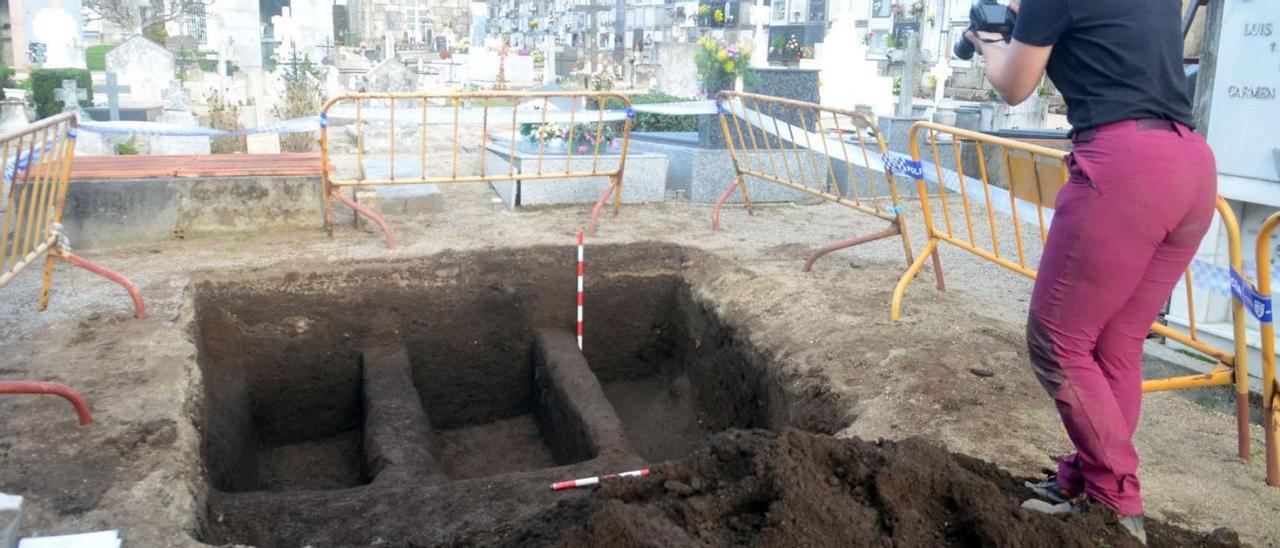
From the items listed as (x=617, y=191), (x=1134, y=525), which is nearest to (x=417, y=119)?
(x=617, y=191)

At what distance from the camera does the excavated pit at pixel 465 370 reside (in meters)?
5.18

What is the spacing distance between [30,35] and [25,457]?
19055 millimetres

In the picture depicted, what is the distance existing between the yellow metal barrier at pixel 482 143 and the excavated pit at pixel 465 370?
0.71 metres

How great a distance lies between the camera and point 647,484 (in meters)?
2.69

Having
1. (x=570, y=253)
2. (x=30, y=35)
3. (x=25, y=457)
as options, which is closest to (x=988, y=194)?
(x=570, y=253)

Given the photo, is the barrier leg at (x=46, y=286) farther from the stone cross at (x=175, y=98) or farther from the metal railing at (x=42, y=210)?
the stone cross at (x=175, y=98)

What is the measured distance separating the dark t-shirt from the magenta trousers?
56 millimetres

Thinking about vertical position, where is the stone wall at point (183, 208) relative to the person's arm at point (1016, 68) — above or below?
below

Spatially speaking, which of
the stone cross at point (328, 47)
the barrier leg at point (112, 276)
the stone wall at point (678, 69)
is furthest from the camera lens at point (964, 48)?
the stone cross at point (328, 47)

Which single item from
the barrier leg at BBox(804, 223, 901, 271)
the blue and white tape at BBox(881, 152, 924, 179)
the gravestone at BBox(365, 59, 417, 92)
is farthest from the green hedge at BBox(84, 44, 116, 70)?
the blue and white tape at BBox(881, 152, 924, 179)

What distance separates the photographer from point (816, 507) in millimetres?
2373

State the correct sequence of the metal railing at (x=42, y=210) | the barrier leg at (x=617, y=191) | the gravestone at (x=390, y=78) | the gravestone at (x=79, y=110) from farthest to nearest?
the gravestone at (x=390, y=78) < the gravestone at (x=79, y=110) < the barrier leg at (x=617, y=191) < the metal railing at (x=42, y=210)

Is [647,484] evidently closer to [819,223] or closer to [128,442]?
[128,442]

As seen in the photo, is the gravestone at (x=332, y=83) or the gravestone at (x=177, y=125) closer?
the gravestone at (x=177, y=125)
